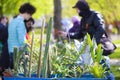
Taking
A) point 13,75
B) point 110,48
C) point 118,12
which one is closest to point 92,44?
point 13,75

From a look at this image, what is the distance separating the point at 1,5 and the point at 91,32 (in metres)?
20.2

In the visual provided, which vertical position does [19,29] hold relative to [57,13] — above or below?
above

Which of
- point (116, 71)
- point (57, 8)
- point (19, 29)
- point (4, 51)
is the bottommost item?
point (116, 71)

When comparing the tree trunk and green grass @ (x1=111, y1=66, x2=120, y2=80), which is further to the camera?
the tree trunk

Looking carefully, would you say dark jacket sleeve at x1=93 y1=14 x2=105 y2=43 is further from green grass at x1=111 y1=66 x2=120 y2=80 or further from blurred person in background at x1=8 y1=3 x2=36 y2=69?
green grass at x1=111 y1=66 x2=120 y2=80

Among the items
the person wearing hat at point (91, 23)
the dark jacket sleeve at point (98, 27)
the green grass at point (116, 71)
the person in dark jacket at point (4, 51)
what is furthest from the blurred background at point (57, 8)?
the dark jacket sleeve at point (98, 27)

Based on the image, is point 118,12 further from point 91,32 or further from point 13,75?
point 13,75

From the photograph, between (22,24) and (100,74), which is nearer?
(100,74)

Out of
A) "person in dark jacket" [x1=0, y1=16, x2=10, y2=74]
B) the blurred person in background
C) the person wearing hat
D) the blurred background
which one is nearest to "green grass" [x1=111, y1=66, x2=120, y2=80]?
the person wearing hat

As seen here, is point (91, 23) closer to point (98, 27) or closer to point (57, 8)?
point (98, 27)

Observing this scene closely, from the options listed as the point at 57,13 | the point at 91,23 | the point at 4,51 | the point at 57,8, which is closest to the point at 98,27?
the point at 91,23

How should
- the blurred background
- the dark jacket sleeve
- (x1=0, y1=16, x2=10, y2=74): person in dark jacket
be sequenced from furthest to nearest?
the blurred background
(x1=0, y1=16, x2=10, y2=74): person in dark jacket
the dark jacket sleeve

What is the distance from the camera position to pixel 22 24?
9281 mm

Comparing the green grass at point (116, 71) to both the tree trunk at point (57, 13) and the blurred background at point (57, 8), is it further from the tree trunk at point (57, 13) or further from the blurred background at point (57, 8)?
the tree trunk at point (57, 13)
